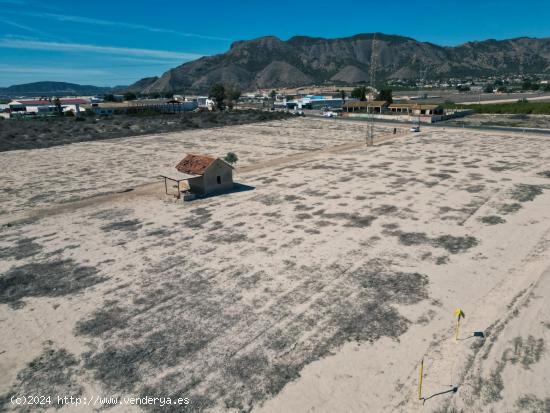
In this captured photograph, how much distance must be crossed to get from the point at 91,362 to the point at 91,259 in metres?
9.07

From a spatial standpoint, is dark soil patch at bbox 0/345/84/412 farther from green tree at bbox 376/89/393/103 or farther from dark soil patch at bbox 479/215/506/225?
green tree at bbox 376/89/393/103

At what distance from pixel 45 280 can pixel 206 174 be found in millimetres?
16170

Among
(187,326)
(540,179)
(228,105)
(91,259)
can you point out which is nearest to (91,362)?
(187,326)

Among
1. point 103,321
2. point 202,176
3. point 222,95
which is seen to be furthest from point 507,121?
point 103,321

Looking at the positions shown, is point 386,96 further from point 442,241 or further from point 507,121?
point 442,241

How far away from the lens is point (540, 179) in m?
35.6

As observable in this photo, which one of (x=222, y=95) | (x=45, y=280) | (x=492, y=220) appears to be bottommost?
(x=45, y=280)

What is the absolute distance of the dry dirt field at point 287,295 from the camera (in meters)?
12.6

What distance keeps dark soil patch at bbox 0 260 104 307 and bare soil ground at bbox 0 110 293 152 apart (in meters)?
49.8

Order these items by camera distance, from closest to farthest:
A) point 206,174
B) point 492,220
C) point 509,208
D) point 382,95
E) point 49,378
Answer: point 49,378
point 492,220
point 509,208
point 206,174
point 382,95

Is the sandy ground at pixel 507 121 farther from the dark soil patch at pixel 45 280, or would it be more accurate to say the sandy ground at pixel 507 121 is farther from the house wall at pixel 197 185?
the dark soil patch at pixel 45 280

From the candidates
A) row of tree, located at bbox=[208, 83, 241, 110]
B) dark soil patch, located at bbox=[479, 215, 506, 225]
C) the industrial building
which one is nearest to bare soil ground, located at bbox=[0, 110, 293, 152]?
row of tree, located at bbox=[208, 83, 241, 110]

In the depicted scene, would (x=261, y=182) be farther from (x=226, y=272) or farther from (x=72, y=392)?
(x=72, y=392)

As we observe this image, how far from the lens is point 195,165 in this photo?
3412 centimetres
